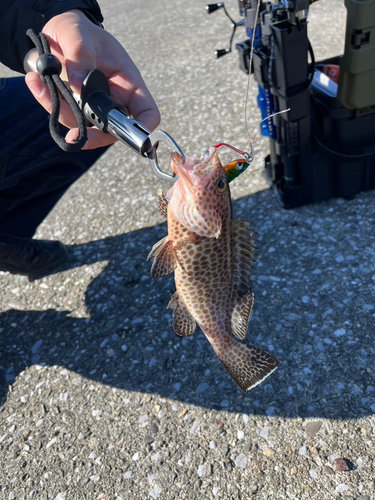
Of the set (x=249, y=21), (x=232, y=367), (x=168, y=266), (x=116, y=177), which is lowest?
(x=116, y=177)

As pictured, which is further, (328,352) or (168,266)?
(328,352)

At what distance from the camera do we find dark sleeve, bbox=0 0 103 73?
→ 2.41 meters

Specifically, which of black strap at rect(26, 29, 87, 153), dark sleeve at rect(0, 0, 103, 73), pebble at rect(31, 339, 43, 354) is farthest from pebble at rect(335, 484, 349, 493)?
dark sleeve at rect(0, 0, 103, 73)

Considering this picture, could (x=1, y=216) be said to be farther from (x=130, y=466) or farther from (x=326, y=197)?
(x=326, y=197)

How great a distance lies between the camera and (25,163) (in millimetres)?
3010

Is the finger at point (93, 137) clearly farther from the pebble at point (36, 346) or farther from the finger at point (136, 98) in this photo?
the pebble at point (36, 346)

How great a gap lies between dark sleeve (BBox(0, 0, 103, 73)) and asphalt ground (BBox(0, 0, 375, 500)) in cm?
156

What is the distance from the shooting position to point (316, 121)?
3213 mm

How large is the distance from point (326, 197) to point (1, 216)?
2.40 meters

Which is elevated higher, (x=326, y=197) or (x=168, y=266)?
(x=168, y=266)

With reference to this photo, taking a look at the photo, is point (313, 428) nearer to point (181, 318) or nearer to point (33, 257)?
point (181, 318)

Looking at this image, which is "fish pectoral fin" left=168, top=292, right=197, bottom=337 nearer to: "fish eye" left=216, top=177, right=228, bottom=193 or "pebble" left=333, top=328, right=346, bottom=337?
"fish eye" left=216, top=177, right=228, bottom=193

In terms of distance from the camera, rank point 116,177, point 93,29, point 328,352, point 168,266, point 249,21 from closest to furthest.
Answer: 1. point 168,266
2. point 93,29
3. point 328,352
4. point 249,21
5. point 116,177

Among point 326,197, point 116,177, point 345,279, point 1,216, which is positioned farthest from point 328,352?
point 116,177
